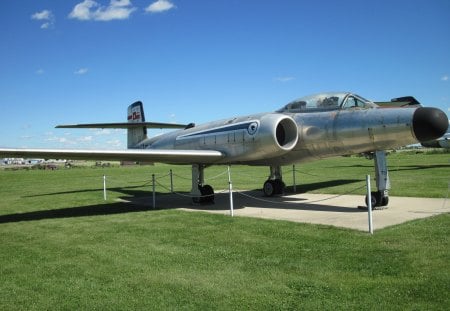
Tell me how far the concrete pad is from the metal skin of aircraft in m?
0.64

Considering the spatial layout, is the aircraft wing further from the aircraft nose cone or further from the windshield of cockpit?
the aircraft nose cone

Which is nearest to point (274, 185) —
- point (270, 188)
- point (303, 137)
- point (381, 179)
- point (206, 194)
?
point (270, 188)

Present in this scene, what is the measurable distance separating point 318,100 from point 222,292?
7.05 m

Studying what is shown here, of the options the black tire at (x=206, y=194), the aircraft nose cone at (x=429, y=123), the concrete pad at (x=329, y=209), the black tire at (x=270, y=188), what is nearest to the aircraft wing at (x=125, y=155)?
the black tire at (x=206, y=194)

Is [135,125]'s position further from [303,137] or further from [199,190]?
[303,137]

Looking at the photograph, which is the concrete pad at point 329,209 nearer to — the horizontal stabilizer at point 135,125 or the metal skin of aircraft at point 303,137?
the metal skin of aircraft at point 303,137

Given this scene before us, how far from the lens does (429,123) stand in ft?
26.0

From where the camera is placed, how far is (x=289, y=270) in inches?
200

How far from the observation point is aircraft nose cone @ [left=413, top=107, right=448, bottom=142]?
7.92m

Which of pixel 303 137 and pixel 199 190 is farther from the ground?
pixel 303 137

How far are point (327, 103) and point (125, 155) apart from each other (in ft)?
17.6

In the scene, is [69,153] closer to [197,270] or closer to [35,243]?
[35,243]

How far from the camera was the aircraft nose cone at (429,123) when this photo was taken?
7918 millimetres

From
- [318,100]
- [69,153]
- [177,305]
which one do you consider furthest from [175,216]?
[177,305]
